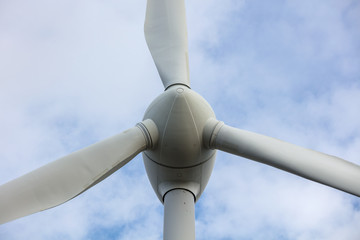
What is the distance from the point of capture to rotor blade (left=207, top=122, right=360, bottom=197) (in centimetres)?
750

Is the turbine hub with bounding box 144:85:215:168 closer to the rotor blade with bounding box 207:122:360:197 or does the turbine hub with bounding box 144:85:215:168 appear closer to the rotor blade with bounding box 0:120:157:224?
the rotor blade with bounding box 0:120:157:224

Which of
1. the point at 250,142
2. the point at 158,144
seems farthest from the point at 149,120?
the point at 250,142

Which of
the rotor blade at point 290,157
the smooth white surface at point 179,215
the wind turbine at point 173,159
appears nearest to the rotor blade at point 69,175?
the wind turbine at point 173,159

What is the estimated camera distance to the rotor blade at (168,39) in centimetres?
972

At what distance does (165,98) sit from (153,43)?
92.1 inches

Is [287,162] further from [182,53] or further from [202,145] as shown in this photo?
[182,53]

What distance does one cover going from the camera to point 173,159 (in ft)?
28.2

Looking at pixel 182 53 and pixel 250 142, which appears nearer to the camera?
pixel 250 142

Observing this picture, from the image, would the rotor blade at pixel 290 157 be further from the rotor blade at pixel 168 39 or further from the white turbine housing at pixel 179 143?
the rotor blade at pixel 168 39

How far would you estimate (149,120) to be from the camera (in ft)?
28.6

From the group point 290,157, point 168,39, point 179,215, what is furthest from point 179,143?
point 168,39

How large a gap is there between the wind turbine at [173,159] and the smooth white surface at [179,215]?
22 mm

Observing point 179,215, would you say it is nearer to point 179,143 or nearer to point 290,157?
point 179,143

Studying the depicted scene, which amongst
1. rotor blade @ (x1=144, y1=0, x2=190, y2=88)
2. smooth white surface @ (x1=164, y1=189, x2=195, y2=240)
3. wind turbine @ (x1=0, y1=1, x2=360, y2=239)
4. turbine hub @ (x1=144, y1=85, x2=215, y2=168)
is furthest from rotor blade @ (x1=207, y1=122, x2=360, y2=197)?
rotor blade @ (x1=144, y1=0, x2=190, y2=88)
